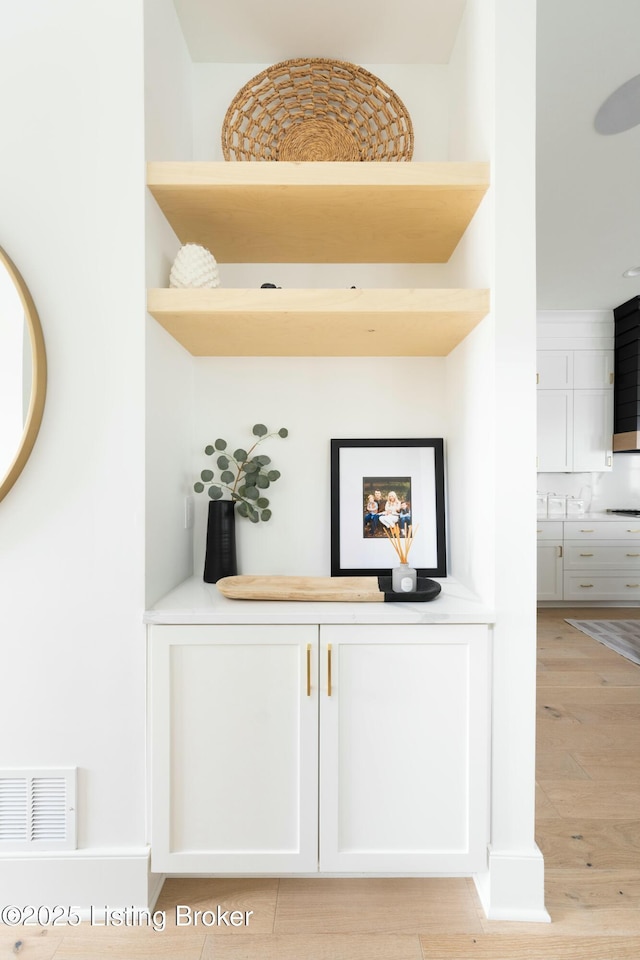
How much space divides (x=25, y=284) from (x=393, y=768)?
163 cm

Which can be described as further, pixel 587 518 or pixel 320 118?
pixel 587 518

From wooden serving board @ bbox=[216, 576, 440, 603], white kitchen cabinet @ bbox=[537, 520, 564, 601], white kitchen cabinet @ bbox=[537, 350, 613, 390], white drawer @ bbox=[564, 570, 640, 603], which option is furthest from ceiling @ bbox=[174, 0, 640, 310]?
white drawer @ bbox=[564, 570, 640, 603]

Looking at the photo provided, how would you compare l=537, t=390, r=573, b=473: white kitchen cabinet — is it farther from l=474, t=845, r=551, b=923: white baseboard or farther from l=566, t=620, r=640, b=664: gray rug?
l=474, t=845, r=551, b=923: white baseboard

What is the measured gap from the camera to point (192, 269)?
151 centimetres

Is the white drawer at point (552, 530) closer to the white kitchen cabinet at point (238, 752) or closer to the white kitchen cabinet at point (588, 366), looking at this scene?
the white kitchen cabinet at point (588, 366)

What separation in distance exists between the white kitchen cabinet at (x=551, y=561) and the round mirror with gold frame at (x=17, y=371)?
14.4 ft

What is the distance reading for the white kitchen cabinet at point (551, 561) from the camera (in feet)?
15.7

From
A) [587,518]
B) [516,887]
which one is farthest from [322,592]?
[587,518]

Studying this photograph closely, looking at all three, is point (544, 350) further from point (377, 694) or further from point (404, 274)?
point (377, 694)

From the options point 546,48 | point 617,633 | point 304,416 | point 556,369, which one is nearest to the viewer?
point 304,416

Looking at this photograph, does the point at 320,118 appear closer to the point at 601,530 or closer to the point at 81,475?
the point at 81,475

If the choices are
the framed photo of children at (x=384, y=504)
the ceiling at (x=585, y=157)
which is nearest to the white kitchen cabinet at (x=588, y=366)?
the ceiling at (x=585, y=157)

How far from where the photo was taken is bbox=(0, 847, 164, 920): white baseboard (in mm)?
1424

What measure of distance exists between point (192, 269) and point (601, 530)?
454 centimetres
